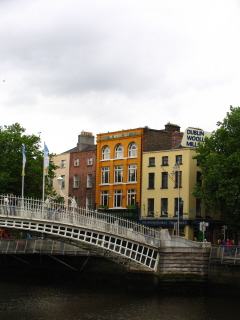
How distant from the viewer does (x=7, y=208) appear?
40875 millimetres

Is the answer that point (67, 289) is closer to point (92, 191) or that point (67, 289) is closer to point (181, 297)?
point (181, 297)

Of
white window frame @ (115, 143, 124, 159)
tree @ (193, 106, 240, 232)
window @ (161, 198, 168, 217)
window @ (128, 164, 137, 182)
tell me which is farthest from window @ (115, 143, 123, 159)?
tree @ (193, 106, 240, 232)

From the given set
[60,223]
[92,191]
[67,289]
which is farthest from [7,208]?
[92,191]

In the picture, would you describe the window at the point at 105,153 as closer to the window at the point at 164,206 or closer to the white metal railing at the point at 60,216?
the window at the point at 164,206

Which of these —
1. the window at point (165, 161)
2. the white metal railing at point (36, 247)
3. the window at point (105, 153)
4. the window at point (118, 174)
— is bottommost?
the white metal railing at point (36, 247)

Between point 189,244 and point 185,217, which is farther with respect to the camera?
point 185,217

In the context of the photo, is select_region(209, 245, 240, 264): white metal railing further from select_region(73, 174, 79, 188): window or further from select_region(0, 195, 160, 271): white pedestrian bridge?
select_region(73, 174, 79, 188): window

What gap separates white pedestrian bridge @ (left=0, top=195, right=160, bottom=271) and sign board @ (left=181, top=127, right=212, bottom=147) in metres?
14.6

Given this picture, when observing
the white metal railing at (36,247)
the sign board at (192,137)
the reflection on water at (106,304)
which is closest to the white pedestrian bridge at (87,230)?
the reflection on water at (106,304)

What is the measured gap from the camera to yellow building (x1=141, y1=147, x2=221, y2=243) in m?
64.2

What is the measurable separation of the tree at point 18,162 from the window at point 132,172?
8.50 meters

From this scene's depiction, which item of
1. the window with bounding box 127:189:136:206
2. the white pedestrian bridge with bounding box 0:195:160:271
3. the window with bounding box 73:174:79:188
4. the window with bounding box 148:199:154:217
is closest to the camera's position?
the white pedestrian bridge with bounding box 0:195:160:271

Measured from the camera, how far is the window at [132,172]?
70375 mm

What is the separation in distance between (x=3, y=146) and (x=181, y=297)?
29.7 metres
